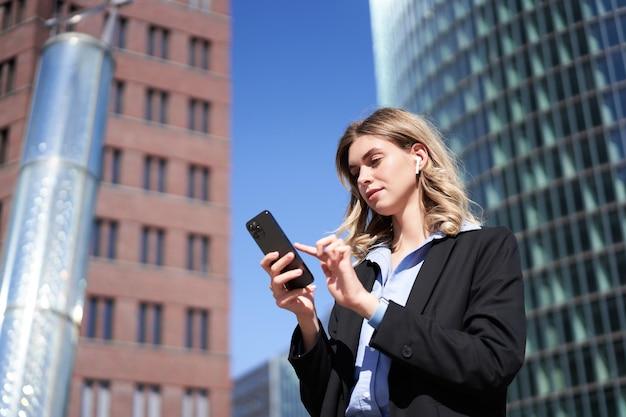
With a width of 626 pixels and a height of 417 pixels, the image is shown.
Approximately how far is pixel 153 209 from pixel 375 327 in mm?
46563

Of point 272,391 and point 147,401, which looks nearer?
point 147,401

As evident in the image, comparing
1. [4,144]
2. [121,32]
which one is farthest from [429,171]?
[121,32]

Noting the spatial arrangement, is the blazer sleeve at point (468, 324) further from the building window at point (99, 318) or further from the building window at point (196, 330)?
the building window at point (196, 330)

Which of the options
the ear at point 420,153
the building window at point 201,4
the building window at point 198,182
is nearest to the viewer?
the ear at point 420,153

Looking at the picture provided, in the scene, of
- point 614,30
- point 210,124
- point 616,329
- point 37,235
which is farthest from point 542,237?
point 37,235

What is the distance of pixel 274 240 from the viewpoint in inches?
126

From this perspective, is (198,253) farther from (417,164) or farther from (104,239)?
(417,164)

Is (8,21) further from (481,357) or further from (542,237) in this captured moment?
(481,357)

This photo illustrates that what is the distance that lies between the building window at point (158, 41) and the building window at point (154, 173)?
21.1ft

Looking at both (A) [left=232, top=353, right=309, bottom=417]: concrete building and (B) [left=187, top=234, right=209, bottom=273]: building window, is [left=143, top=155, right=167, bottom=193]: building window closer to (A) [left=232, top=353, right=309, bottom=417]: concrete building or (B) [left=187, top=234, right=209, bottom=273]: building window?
(B) [left=187, top=234, right=209, bottom=273]: building window

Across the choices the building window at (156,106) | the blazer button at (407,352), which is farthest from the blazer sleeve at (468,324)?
the building window at (156,106)

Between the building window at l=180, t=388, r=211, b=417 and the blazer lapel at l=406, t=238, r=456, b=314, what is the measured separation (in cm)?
4458

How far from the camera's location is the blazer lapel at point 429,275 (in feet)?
9.97

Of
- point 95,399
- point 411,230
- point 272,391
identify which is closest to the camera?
point 411,230
